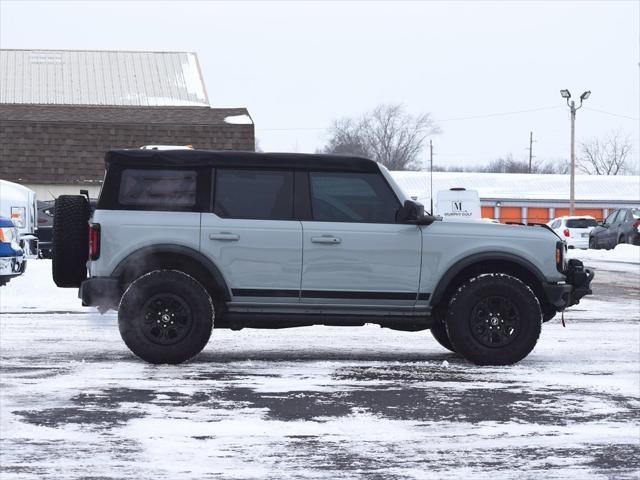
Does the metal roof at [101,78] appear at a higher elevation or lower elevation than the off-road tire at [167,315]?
higher

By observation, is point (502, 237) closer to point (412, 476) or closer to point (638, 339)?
point (638, 339)

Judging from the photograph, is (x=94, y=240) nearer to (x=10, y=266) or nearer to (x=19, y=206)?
(x=10, y=266)

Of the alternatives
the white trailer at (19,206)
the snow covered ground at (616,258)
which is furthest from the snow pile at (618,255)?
the white trailer at (19,206)

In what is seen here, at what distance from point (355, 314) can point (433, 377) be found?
0.94 metres

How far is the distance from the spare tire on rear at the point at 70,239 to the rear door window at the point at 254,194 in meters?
1.24

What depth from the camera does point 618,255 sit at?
34.1 m

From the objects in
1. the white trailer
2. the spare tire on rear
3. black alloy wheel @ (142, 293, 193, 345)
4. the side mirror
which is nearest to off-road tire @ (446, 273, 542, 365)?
the side mirror

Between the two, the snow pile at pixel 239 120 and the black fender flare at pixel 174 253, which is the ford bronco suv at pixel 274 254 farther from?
the snow pile at pixel 239 120

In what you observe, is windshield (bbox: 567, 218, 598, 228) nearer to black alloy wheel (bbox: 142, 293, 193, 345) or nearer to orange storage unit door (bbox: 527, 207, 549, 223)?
orange storage unit door (bbox: 527, 207, 549, 223)

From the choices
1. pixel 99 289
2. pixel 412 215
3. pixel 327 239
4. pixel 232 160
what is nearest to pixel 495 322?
pixel 412 215

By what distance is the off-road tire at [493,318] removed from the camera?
9.71m

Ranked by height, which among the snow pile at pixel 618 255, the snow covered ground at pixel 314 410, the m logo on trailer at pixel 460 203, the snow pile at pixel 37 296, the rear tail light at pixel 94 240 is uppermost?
the m logo on trailer at pixel 460 203

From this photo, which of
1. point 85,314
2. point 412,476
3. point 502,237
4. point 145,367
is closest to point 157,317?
point 145,367

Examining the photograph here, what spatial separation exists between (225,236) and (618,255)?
26.5 metres
